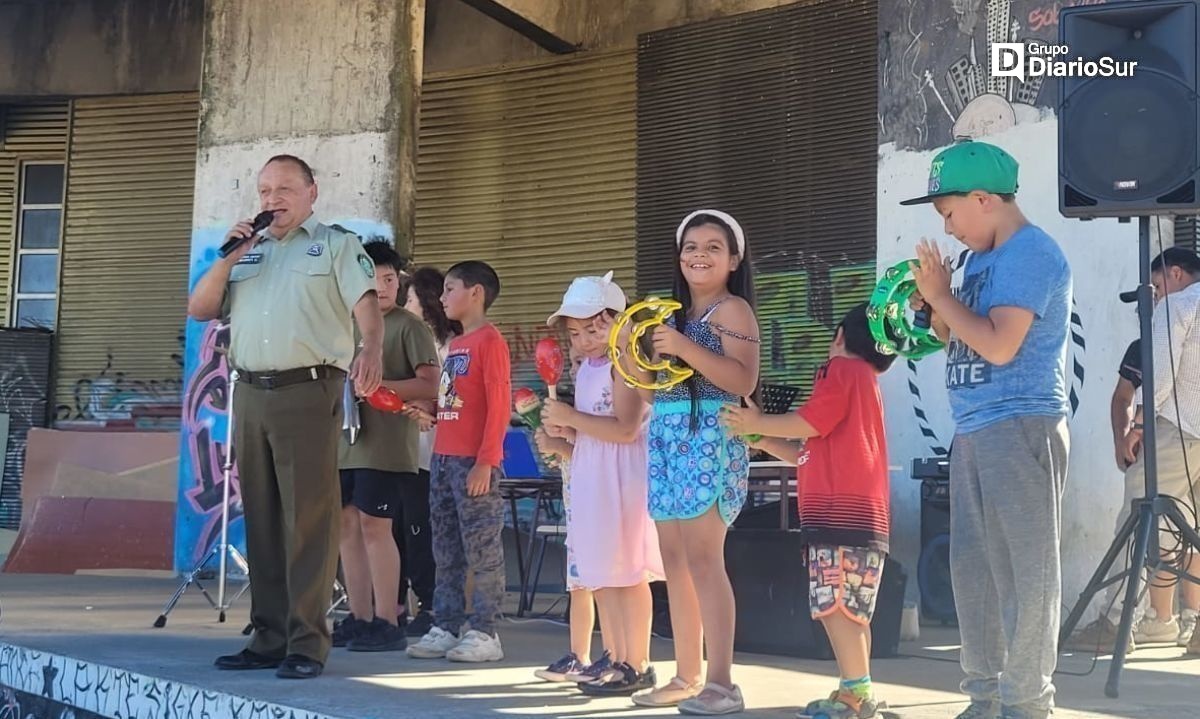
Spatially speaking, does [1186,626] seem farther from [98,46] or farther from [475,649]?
[98,46]

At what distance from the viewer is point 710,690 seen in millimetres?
4336

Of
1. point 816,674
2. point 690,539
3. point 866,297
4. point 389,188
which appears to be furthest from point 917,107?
point 690,539

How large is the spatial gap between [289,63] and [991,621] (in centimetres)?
782

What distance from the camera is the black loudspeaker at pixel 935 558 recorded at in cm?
818

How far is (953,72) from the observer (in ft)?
27.9

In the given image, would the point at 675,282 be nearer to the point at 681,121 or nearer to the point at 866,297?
the point at 866,297

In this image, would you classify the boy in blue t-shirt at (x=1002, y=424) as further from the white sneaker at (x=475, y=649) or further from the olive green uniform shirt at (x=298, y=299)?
the white sneaker at (x=475, y=649)

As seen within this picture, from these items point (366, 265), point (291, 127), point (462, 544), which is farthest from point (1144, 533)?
point (291, 127)

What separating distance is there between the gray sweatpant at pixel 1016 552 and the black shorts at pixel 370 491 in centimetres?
287

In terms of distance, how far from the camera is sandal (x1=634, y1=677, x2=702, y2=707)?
452cm

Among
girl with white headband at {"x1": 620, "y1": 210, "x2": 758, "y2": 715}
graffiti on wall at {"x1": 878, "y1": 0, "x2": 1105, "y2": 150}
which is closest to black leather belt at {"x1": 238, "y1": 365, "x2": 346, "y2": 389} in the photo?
girl with white headband at {"x1": 620, "y1": 210, "x2": 758, "y2": 715}

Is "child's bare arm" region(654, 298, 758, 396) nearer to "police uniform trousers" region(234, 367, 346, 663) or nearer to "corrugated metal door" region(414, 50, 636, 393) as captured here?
"police uniform trousers" region(234, 367, 346, 663)

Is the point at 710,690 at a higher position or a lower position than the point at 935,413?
lower

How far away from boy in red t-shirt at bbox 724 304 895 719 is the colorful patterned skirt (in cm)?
11
